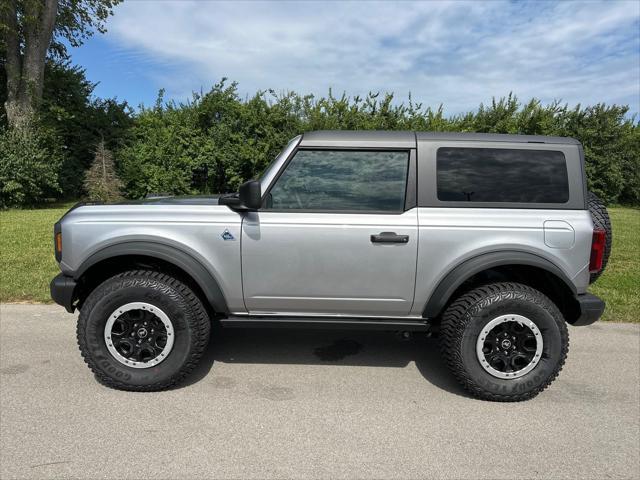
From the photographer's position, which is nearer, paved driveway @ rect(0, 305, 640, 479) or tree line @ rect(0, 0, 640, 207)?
paved driveway @ rect(0, 305, 640, 479)

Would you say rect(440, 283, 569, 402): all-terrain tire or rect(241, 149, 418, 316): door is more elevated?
rect(241, 149, 418, 316): door

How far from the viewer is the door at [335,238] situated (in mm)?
3143

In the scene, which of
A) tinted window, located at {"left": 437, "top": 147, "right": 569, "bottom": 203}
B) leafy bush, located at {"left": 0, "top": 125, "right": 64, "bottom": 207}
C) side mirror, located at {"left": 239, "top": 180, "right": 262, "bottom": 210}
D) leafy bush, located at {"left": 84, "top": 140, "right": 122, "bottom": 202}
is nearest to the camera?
side mirror, located at {"left": 239, "top": 180, "right": 262, "bottom": 210}

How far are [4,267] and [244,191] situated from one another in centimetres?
563

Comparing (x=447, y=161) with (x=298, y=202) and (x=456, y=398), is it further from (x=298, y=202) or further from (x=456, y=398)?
(x=456, y=398)

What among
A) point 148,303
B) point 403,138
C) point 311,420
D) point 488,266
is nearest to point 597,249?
point 488,266

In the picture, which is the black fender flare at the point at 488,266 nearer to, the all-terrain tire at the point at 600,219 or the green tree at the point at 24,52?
the all-terrain tire at the point at 600,219

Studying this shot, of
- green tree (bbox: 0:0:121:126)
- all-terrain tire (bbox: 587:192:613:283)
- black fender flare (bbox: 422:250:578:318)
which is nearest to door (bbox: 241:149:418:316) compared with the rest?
black fender flare (bbox: 422:250:578:318)

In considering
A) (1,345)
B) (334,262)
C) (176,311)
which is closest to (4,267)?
(1,345)

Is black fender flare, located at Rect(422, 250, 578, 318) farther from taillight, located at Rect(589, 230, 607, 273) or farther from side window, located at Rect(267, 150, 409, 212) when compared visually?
side window, located at Rect(267, 150, 409, 212)

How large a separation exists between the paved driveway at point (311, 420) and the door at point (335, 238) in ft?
2.05

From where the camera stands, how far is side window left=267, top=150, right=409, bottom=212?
128 inches

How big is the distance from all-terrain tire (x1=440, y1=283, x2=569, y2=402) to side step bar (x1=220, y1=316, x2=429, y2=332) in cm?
30

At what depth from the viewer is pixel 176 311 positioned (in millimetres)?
3188
